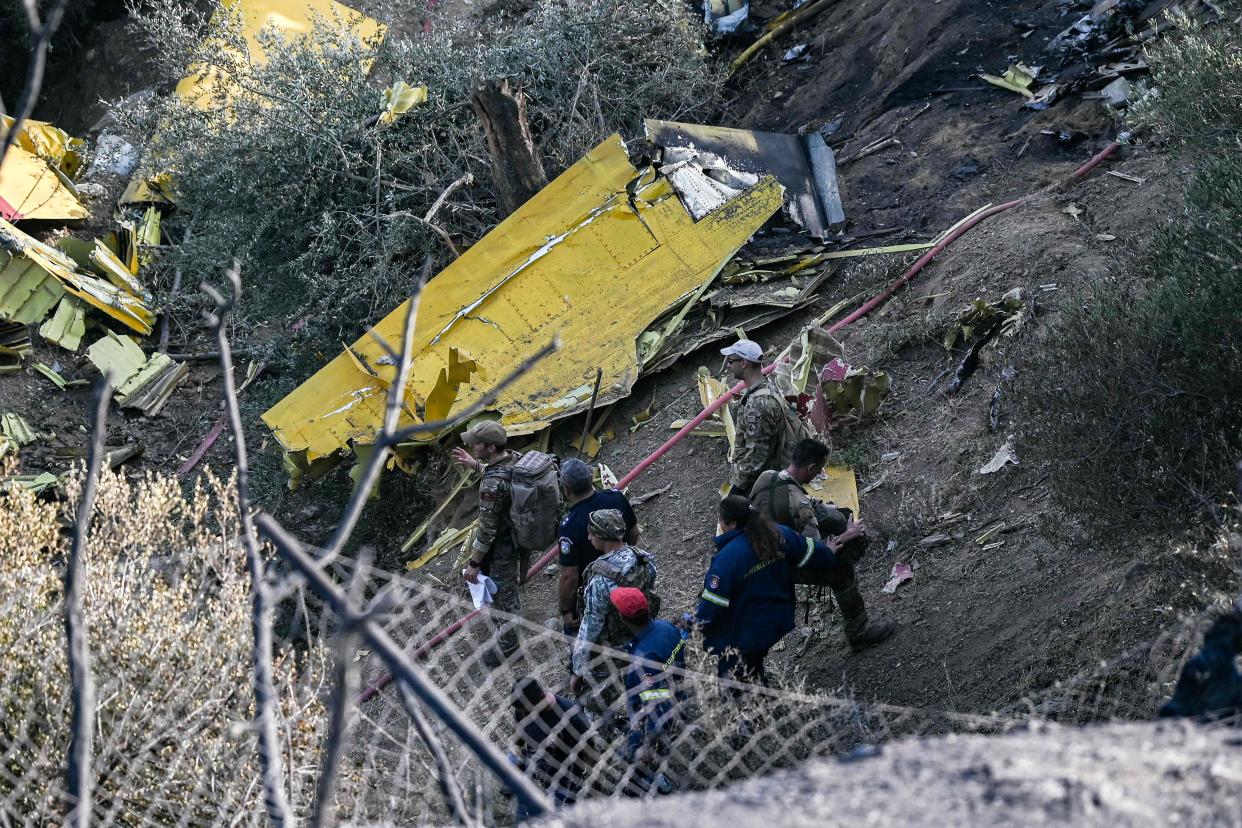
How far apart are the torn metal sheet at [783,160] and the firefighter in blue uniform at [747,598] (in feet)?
19.4

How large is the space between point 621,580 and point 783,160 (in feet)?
22.3

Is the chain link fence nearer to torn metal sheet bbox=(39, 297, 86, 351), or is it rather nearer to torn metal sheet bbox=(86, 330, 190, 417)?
torn metal sheet bbox=(86, 330, 190, 417)

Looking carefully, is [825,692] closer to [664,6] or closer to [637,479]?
[637,479]

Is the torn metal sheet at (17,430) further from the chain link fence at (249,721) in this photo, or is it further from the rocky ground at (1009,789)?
the rocky ground at (1009,789)

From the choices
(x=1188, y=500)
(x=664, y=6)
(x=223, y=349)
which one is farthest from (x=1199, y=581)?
(x=664, y=6)

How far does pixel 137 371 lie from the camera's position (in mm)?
12648

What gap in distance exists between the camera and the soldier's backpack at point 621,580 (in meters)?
5.48

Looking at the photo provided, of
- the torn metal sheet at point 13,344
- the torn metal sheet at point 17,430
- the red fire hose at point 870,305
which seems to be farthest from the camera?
the torn metal sheet at point 13,344

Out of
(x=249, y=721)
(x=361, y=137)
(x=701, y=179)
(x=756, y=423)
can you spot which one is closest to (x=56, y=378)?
(x=361, y=137)

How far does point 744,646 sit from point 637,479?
3.75m

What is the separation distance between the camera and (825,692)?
238 inches

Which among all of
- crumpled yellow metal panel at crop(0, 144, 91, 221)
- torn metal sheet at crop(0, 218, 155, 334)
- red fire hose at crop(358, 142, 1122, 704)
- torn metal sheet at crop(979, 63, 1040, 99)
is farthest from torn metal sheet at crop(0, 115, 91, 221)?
torn metal sheet at crop(979, 63, 1040, 99)

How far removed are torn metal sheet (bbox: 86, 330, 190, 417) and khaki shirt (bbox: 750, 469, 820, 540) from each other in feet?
27.4

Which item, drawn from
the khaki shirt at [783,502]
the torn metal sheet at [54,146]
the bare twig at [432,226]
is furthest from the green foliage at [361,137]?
the khaki shirt at [783,502]
